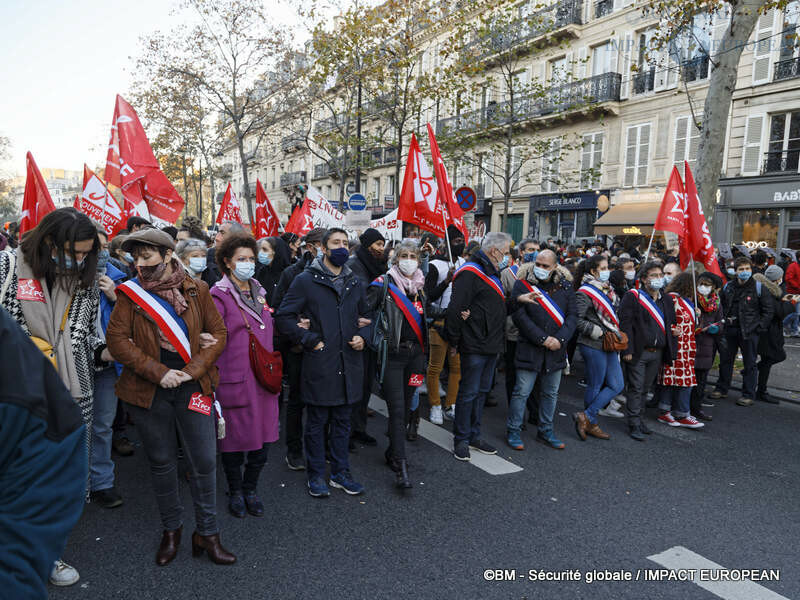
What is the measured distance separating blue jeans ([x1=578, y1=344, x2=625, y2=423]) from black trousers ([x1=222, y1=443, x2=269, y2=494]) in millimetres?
3332

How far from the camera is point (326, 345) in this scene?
13.4 feet

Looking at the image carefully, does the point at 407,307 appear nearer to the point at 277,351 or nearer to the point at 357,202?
the point at 277,351

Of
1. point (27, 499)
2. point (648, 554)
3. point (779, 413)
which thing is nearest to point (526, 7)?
point (779, 413)

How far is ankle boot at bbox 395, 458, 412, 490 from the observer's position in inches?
166

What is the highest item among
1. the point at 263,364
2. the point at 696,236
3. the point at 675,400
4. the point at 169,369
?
the point at 696,236

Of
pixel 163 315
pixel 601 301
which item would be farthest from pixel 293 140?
pixel 163 315

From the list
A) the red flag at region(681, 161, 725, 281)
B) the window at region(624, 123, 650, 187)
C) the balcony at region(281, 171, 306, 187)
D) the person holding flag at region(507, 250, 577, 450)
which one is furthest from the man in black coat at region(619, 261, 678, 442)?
the balcony at region(281, 171, 306, 187)

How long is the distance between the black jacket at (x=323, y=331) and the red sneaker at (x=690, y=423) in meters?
3.94

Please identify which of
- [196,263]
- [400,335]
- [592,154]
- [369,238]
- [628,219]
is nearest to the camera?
[196,263]

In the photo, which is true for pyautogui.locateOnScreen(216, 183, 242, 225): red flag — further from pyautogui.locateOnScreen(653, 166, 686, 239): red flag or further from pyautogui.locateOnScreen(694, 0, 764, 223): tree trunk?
pyautogui.locateOnScreen(694, 0, 764, 223): tree trunk

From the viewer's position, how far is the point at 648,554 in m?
3.46

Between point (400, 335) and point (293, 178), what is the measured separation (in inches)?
1924

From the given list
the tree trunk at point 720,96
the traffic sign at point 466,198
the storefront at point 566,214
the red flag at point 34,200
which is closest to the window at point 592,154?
the storefront at point 566,214

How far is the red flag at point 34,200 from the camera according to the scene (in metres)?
5.09
